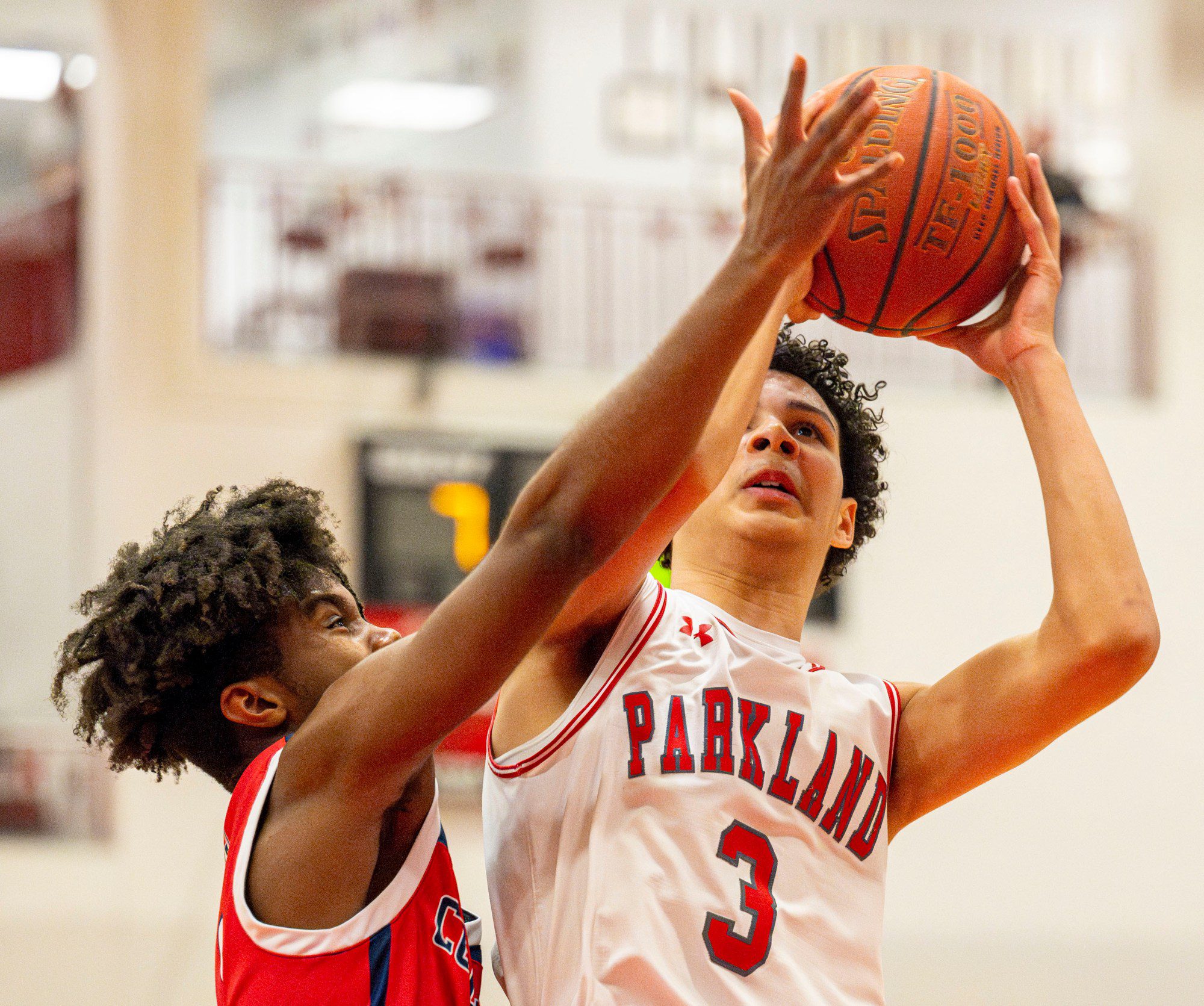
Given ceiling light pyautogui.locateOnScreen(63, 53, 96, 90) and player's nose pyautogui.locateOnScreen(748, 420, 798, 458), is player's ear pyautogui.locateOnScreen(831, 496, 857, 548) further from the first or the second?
ceiling light pyautogui.locateOnScreen(63, 53, 96, 90)

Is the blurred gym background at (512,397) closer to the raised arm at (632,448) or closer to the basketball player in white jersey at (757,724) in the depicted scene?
the basketball player in white jersey at (757,724)

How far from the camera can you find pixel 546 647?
7.56 feet

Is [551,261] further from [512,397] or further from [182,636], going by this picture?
[182,636]

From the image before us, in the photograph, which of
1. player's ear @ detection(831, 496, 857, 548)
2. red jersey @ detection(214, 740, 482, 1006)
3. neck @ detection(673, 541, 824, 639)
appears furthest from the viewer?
player's ear @ detection(831, 496, 857, 548)

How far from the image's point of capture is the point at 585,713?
2219 mm

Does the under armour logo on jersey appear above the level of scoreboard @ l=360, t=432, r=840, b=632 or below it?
above

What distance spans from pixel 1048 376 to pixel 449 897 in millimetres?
1206

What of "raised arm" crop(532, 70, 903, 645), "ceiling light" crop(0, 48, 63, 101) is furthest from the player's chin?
"ceiling light" crop(0, 48, 63, 101)

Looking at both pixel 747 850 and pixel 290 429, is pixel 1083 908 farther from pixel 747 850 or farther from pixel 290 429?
pixel 747 850

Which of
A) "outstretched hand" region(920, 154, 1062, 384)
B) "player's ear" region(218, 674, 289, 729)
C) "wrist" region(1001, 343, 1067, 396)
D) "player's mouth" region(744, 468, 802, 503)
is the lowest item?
"player's ear" region(218, 674, 289, 729)

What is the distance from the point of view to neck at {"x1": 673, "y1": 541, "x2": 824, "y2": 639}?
250 centimetres

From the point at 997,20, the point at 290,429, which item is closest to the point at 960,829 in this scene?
the point at 290,429

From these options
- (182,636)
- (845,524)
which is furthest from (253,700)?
(845,524)

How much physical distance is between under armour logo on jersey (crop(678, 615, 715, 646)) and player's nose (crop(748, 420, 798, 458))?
30cm
